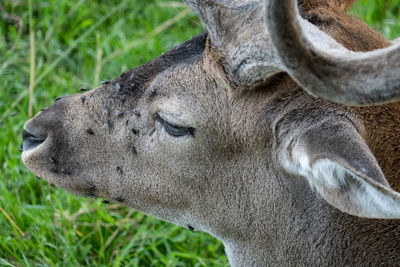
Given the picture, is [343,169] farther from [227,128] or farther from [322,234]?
[227,128]

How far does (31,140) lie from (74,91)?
2.37 m

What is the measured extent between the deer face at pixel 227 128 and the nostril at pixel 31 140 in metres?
0.02

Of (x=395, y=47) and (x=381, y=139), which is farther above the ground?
(x=395, y=47)

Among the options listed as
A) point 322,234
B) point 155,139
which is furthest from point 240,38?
point 322,234

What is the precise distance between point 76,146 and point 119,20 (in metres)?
3.57

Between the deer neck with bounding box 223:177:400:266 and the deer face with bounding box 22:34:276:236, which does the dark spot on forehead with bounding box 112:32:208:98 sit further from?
the deer neck with bounding box 223:177:400:266

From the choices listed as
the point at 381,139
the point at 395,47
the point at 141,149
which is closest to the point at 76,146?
the point at 141,149

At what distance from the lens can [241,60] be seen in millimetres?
3293

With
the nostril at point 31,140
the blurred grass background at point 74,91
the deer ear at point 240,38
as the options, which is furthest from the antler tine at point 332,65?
the nostril at point 31,140

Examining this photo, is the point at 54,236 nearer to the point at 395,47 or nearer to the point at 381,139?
the point at 381,139

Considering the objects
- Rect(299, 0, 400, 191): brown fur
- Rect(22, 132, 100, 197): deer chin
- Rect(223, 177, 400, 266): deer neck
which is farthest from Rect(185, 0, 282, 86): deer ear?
Rect(22, 132, 100, 197): deer chin

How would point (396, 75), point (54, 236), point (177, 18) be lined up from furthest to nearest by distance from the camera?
point (177, 18)
point (54, 236)
point (396, 75)

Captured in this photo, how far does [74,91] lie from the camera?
628 cm

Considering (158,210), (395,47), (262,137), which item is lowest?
(158,210)
